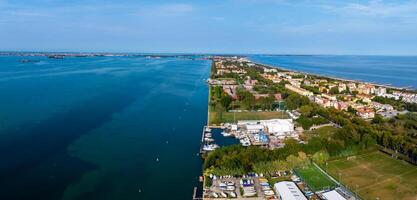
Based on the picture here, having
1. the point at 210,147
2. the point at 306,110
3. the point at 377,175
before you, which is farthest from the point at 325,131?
the point at 210,147

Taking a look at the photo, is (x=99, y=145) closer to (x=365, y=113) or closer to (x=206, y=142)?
(x=206, y=142)

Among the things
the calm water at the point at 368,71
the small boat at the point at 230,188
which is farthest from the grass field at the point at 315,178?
the calm water at the point at 368,71

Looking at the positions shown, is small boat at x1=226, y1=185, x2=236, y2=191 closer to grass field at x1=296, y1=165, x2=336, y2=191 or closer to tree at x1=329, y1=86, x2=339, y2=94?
grass field at x1=296, y1=165, x2=336, y2=191

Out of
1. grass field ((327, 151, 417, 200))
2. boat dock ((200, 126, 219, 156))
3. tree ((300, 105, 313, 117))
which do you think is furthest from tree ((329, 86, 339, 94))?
grass field ((327, 151, 417, 200))

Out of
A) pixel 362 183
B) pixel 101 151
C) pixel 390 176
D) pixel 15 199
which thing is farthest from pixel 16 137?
pixel 390 176

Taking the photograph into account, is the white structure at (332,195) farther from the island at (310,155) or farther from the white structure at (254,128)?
the white structure at (254,128)

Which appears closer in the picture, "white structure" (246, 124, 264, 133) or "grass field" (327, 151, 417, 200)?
"grass field" (327, 151, 417, 200)
